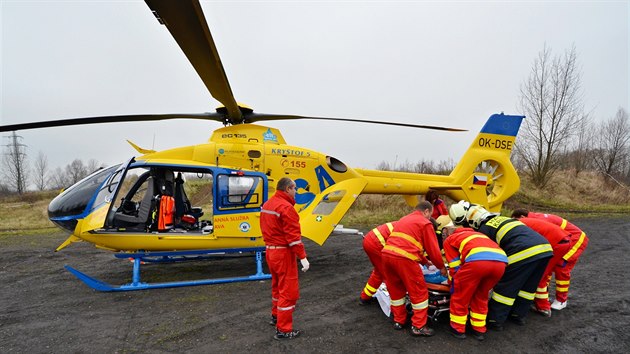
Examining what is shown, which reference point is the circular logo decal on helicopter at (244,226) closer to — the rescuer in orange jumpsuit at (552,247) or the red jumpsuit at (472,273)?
the red jumpsuit at (472,273)

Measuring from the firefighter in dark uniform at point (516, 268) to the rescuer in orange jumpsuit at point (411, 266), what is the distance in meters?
0.71

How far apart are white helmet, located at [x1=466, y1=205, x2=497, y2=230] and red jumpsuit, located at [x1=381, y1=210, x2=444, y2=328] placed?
2.87ft

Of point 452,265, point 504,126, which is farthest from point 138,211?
point 504,126

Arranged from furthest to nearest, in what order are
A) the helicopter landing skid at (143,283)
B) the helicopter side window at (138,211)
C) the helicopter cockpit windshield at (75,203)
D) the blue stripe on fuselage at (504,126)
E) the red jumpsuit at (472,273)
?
1. the blue stripe on fuselage at (504,126)
2. the helicopter side window at (138,211)
3. the helicopter cockpit windshield at (75,203)
4. the helicopter landing skid at (143,283)
5. the red jumpsuit at (472,273)

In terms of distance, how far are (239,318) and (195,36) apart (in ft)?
11.5

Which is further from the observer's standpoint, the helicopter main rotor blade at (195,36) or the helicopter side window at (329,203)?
the helicopter side window at (329,203)

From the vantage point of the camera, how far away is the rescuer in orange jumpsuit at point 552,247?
13.9 feet

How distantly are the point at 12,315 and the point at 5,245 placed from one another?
7.64 m

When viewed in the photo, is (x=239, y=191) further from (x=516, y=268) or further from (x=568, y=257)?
(x=568, y=257)

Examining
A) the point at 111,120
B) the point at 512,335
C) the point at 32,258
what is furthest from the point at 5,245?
the point at 512,335

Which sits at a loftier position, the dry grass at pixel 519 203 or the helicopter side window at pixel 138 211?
the helicopter side window at pixel 138 211

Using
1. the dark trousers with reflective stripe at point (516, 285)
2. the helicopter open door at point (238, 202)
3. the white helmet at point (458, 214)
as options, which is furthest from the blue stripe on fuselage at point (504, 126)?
the helicopter open door at point (238, 202)

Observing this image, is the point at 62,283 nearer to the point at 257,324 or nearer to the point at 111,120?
the point at 111,120

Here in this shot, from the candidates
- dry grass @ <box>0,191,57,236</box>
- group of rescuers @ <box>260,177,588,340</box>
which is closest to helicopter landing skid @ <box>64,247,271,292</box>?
group of rescuers @ <box>260,177,588,340</box>
